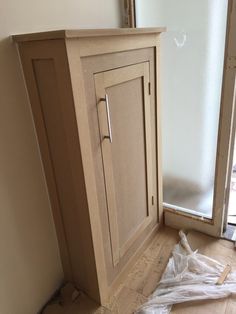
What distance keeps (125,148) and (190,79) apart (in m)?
0.62

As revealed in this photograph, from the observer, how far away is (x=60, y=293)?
152 centimetres

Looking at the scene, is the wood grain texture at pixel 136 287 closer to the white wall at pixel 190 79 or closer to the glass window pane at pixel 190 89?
the glass window pane at pixel 190 89

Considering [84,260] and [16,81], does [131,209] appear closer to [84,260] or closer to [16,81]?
[84,260]

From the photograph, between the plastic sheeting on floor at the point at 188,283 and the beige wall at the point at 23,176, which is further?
the plastic sheeting on floor at the point at 188,283

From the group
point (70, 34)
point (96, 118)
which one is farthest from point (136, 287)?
point (70, 34)

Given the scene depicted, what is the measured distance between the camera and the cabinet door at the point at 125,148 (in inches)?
47.4

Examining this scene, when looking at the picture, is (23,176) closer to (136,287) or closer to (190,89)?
(136,287)

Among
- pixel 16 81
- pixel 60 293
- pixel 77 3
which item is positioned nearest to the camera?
pixel 16 81

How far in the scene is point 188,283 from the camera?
4.97 ft

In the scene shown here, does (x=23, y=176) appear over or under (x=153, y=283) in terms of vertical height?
over

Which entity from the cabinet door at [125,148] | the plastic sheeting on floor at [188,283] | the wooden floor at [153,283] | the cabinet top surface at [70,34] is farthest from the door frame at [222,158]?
the cabinet top surface at [70,34]

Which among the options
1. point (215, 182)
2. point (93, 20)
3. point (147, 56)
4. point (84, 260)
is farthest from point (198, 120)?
point (84, 260)

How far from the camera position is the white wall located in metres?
1.46

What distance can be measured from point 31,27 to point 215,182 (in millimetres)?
1344
